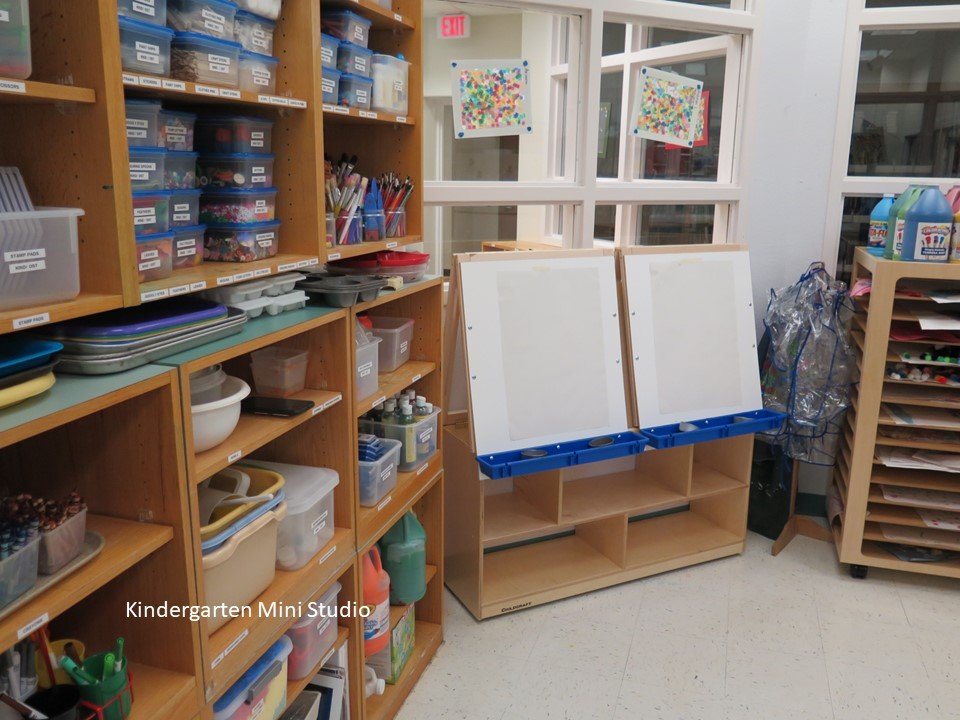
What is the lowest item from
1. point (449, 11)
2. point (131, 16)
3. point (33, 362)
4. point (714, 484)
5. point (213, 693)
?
point (714, 484)

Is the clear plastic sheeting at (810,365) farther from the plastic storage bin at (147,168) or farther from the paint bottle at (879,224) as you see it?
the plastic storage bin at (147,168)

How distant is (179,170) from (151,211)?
0.17 meters

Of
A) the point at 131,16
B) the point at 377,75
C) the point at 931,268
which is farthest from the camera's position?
the point at 931,268

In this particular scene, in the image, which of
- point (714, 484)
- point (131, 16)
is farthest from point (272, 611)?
point (714, 484)

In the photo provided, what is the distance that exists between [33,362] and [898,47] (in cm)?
336

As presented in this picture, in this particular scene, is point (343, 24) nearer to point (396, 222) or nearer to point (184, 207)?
point (396, 222)

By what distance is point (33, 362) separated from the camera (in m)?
1.08

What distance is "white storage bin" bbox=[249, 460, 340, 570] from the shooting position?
170 centimetres

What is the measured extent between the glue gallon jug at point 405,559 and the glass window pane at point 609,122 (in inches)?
63.6

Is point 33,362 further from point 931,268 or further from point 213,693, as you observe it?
point 931,268

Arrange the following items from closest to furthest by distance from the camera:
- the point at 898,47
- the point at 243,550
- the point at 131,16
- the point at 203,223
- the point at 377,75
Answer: the point at 131,16 → the point at 243,550 → the point at 203,223 → the point at 377,75 → the point at 898,47

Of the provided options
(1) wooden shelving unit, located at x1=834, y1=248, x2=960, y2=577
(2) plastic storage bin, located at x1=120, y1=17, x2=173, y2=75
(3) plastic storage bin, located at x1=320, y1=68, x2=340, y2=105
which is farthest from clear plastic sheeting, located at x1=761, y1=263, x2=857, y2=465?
(2) plastic storage bin, located at x1=120, y1=17, x2=173, y2=75

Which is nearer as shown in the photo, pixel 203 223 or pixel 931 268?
pixel 203 223

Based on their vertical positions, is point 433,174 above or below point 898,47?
below
